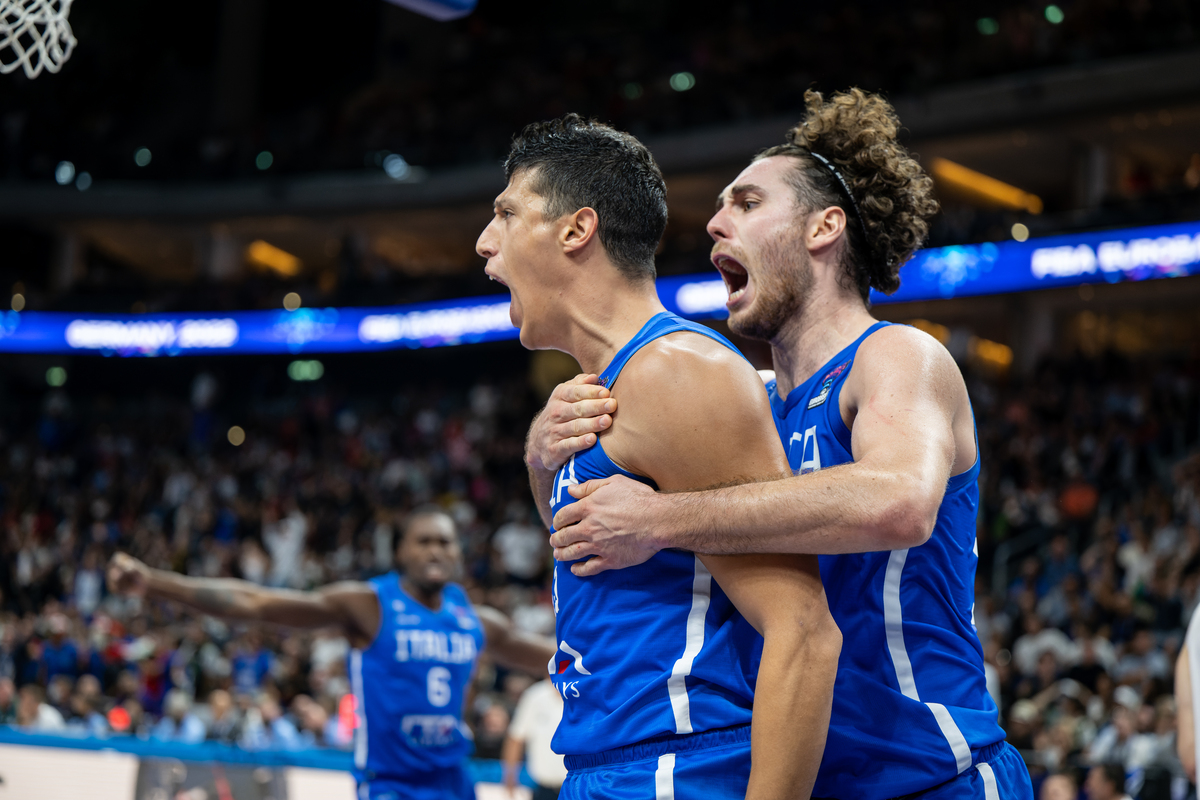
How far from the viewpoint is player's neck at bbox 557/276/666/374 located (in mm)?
2467

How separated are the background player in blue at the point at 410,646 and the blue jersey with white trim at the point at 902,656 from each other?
12.4 feet

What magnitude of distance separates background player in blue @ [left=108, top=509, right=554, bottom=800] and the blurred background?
87.9 inches

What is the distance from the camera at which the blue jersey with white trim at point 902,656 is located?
7.91 ft

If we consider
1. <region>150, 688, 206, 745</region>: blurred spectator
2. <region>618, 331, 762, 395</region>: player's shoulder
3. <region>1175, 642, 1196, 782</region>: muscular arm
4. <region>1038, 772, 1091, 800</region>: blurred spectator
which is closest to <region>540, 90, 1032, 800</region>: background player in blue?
<region>618, 331, 762, 395</region>: player's shoulder

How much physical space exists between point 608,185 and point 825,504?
822 millimetres

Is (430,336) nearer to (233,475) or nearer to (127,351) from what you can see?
(233,475)

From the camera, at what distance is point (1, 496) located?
23.3m

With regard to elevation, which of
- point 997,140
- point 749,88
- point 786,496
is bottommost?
point 786,496

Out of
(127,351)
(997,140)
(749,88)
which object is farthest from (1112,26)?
(127,351)

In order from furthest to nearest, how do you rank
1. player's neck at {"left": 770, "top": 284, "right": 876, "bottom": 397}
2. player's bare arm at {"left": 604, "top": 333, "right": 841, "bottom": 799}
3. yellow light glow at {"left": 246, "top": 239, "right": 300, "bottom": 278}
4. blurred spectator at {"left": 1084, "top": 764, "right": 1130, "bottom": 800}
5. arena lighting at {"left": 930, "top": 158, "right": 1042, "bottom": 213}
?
yellow light glow at {"left": 246, "top": 239, "right": 300, "bottom": 278} < arena lighting at {"left": 930, "top": 158, "right": 1042, "bottom": 213} < blurred spectator at {"left": 1084, "top": 764, "right": 1130, "bottom": 800} < player's neck at {"left": 770, "top": 284, "right": 876, "bottom": 397} < player's bare arm at {"left": 604, "top": 333, "right": 841, "bottom": 799}

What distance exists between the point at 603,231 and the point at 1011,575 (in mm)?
11957

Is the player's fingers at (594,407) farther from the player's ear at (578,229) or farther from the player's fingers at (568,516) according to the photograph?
the player's ear at (578,229)

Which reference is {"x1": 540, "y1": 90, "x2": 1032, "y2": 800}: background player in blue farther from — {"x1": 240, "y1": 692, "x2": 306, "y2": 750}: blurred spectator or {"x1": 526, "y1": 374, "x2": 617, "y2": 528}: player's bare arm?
{"x1": 240, "y1": 692, "x2": 306, "y2": 750}: blurred spectator

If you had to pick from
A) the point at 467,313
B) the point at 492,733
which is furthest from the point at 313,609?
the point at 467,313
